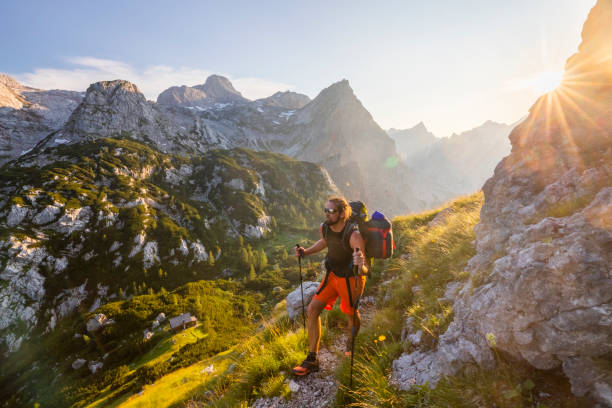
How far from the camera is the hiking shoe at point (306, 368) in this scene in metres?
5.08

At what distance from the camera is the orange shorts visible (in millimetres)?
5172

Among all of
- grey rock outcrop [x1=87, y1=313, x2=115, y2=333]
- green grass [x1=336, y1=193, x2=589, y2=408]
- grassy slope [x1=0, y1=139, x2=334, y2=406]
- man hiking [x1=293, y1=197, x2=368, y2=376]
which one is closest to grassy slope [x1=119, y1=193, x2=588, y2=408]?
green grass [x1=336, y1=193, x2=589, y2=408]

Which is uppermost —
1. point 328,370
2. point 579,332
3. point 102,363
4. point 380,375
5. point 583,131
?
point 583,131

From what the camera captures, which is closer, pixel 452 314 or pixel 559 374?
pixel 559 374

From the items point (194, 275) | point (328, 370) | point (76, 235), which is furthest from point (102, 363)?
point (328, 370)

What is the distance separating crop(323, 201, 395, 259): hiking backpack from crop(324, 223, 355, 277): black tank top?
0.46 ft

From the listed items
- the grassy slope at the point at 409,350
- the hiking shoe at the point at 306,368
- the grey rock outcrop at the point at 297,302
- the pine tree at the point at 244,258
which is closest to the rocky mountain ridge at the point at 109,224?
the pine tree at the point at 244,258

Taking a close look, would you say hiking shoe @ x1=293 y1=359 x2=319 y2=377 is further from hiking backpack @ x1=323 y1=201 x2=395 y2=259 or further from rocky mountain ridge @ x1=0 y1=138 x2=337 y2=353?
rocky mountain ridge @ x1=0 y1=138 x2=337 y2=353

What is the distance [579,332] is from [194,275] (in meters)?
110

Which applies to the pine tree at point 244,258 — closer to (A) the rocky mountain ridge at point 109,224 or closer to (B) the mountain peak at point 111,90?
(A) the rocky mountain ridge at point 109,224

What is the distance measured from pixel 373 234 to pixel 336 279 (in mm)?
1435

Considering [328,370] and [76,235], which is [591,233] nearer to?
[328,370]

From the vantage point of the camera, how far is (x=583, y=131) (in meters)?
5.48

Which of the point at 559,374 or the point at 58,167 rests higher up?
the point at 58,167
